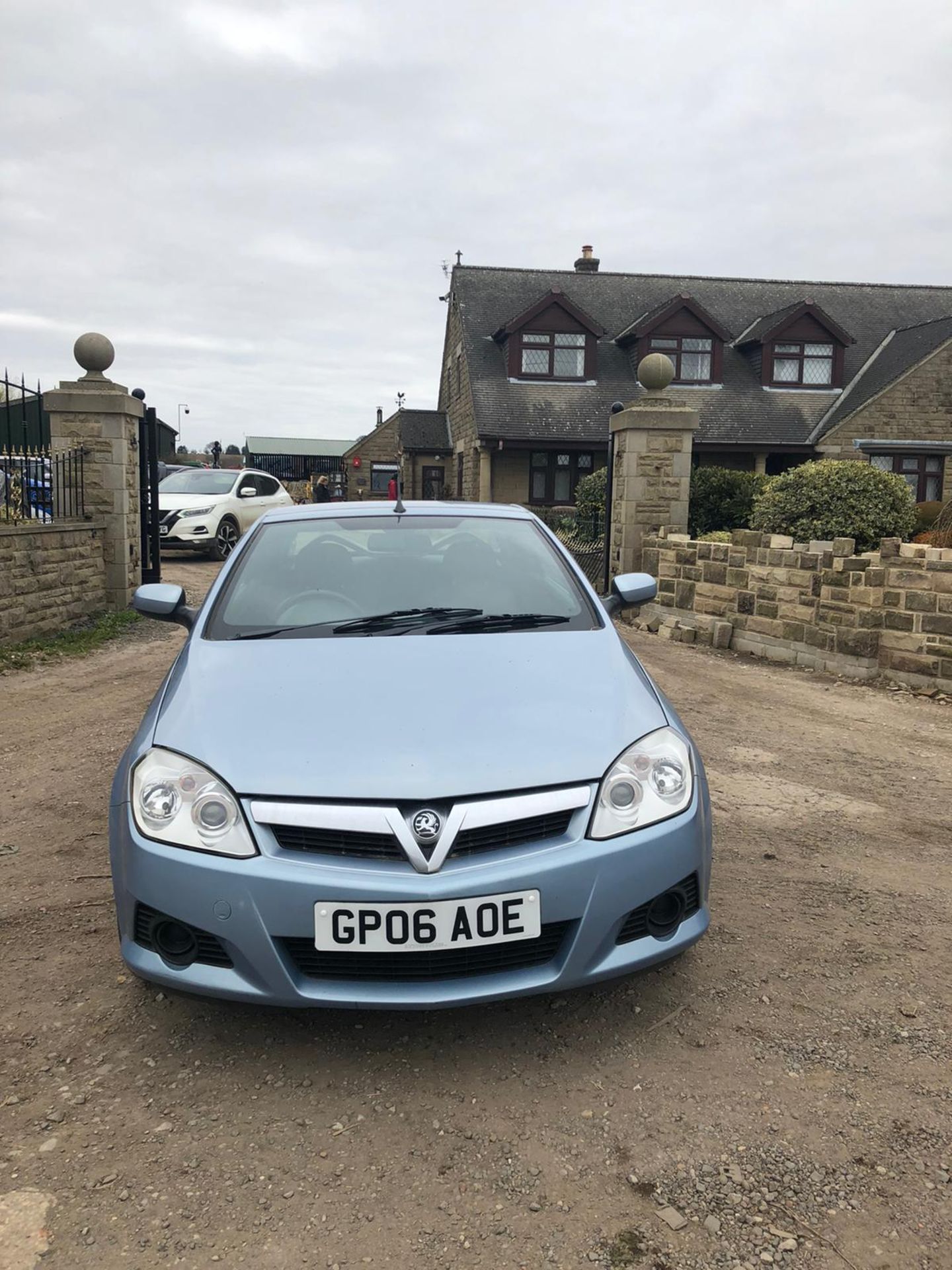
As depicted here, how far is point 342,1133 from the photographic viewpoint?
89.4 inches

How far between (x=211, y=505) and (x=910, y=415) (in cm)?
1951

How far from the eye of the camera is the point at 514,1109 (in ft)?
7.76

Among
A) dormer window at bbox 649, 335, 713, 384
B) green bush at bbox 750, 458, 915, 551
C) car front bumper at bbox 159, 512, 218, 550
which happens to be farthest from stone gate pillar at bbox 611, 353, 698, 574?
dormer window at bbox 649, 335, 713, 384

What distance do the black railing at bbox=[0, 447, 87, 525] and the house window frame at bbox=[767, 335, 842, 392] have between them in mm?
22347

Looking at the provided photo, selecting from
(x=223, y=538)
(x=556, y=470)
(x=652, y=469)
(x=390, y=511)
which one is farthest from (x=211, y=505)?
(x=556, y=470)

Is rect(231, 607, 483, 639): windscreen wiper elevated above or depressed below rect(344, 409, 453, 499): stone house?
below

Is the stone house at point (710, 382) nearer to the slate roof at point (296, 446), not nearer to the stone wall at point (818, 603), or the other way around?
the stone wall at point (818, 603)

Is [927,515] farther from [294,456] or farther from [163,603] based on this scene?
[294,456]

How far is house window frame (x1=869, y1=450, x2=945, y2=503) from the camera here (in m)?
25.5

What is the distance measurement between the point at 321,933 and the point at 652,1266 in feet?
3.36

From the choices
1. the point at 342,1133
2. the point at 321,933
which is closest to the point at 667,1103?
the point at 342,1133

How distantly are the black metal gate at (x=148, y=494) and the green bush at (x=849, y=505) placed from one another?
7518mm

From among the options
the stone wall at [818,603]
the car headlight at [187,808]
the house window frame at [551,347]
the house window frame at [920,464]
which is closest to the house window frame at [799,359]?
the house window frame at [920,464]

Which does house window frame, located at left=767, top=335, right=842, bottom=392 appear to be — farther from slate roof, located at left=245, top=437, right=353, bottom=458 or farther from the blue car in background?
slate roof, located at left=245, top=437, right=353, bottom=458
